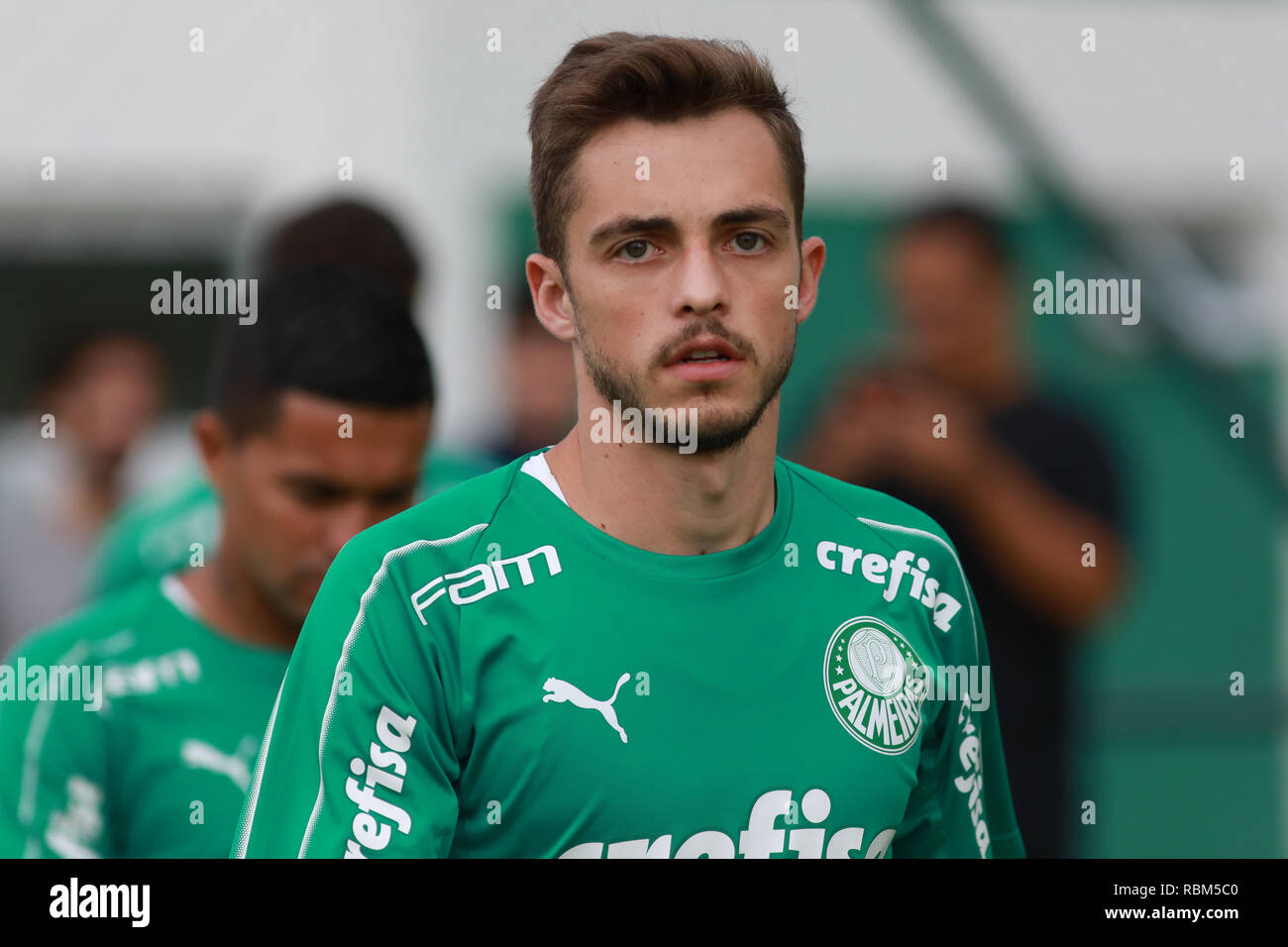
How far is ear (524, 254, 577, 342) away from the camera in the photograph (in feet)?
7.31

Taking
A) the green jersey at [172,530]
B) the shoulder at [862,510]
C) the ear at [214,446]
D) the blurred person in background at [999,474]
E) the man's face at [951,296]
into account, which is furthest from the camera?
the man's face at [951,296]

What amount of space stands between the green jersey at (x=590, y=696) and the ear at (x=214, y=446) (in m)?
1.01

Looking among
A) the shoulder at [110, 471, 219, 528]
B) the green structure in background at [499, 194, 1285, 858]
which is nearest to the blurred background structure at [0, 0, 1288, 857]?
the green structure in background at [499, 194, 1285, 858]

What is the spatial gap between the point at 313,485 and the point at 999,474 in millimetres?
2008

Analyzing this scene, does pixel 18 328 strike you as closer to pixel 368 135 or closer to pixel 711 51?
pixel 368 135

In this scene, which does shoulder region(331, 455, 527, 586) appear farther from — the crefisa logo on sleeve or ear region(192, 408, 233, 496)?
ear region(192, 408, 233, 496)

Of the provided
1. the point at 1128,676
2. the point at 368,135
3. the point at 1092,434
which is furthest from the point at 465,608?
the point at 1128,676

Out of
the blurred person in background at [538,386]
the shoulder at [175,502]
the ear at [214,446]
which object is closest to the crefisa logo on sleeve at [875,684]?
the ear at [214,446]

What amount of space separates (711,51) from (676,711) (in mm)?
928

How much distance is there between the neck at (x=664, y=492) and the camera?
217cm

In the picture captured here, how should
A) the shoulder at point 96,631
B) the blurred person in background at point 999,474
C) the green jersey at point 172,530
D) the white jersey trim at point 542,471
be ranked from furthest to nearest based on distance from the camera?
the blurred person in background at point 999,474 → the green jersey at point 172,530 → the shoulder at point 96,631 → the white jersey trim at point 542,471

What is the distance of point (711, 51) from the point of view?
221 cm

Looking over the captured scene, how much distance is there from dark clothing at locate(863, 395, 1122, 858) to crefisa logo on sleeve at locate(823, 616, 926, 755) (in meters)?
1.76

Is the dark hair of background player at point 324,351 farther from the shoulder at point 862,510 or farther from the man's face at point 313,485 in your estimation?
the shoulder at point 862,510
